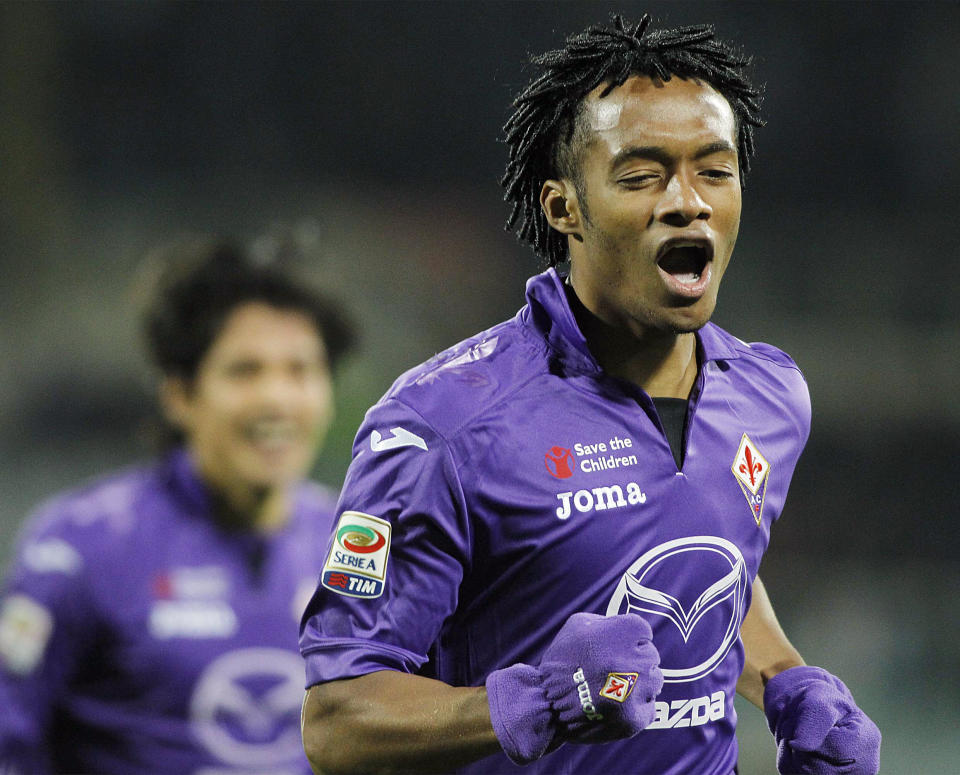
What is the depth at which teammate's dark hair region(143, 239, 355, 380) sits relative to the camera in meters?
4.70

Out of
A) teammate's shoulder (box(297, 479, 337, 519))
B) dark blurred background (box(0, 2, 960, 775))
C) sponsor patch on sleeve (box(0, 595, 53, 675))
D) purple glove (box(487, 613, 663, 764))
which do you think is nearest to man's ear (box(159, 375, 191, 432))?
teammate's shoulder (box(297, 479, 337, 519))

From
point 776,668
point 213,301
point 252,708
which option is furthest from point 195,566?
point 776,668

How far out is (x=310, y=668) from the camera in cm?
197

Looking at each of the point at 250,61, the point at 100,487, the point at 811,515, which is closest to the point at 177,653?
the point at 100,487

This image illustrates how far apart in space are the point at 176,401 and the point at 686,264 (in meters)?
2.97

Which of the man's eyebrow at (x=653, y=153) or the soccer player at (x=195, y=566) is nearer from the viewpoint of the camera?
the man's eyebrow at (x=653, y=153)

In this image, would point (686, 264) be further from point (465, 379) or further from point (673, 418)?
point (465, 379)

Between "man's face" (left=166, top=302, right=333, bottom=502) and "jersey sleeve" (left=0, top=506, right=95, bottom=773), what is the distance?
2.03ft

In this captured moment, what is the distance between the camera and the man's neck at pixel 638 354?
2.21 m

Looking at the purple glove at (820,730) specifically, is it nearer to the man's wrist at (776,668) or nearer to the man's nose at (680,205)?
the man's wrist at (776,668)

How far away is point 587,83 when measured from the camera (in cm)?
219

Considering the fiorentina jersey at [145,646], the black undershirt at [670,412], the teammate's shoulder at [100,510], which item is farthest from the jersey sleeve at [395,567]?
the teammate's shoulder at [100,510]

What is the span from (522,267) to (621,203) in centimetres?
700

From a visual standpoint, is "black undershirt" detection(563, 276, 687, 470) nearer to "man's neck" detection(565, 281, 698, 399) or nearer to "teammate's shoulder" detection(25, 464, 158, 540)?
"man's neck" detection(565, 281, 698, 399)
